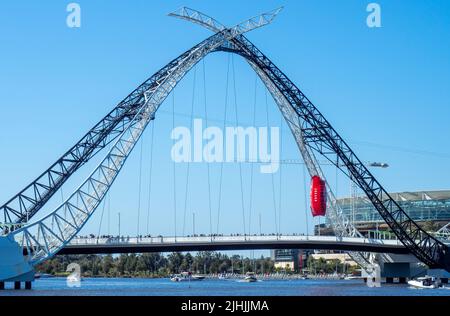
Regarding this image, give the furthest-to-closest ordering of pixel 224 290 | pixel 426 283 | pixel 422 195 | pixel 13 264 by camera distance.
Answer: pixel 422 195 → pixel 426 283 → pixel 224 290 → pixel 13 264

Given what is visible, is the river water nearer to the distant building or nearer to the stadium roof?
the distant building

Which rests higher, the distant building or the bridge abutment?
the distant building

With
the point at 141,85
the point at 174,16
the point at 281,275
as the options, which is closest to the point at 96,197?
the point at 141,85

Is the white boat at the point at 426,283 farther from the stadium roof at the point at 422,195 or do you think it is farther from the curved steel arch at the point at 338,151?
the stadium roof at the point at 422,195

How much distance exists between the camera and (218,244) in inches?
3593

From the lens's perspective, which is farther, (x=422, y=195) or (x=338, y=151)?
(x=422, y=195)

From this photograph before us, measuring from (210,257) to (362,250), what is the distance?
10100cm

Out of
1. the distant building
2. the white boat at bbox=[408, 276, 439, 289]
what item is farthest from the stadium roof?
the white boat at bbox=[408, 276, 439, 289]

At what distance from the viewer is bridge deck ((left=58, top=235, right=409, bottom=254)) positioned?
288ft

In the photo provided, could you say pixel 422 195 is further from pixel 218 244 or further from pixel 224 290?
pixel 224 290

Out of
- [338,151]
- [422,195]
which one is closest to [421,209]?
[422,195]

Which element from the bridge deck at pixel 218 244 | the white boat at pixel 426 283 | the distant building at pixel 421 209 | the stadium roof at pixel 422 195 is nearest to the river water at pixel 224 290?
the white boat at pixel 426 283

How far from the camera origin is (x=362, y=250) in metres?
99.7
